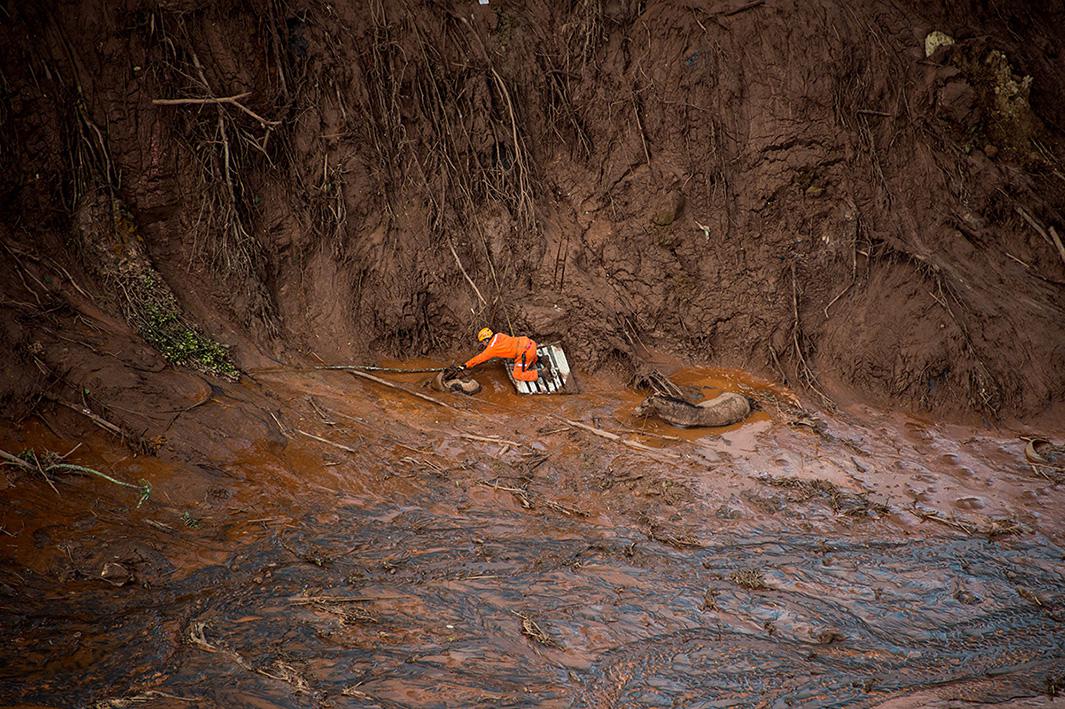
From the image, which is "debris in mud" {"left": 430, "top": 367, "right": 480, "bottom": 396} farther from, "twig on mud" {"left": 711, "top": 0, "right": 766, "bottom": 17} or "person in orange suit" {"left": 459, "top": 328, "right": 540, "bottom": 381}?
"twig on mud" {"left": 711, "top": 0, "right": 766, "bottom": 17}

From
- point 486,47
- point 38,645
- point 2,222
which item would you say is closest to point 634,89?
point 486,47

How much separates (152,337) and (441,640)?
3728 mm

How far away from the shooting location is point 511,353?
25.1 ft

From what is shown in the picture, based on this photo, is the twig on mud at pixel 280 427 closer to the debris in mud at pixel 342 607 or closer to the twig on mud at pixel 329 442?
the twig on mud at pixel 329 442

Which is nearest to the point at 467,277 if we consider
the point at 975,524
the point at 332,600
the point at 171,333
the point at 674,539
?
the point at 171,333

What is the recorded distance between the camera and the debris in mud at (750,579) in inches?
205

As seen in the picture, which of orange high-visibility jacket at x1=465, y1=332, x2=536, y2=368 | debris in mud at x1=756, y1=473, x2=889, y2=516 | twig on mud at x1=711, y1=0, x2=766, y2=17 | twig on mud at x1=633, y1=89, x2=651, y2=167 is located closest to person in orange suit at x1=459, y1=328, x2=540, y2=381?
orange high-visibility jacket at x1=465, y1=332, x2=536, y2=368

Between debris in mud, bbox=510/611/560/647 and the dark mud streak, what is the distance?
36 millimetres

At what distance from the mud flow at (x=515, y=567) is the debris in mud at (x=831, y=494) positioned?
0.02 m

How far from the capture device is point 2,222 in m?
6.26

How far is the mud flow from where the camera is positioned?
4051mm

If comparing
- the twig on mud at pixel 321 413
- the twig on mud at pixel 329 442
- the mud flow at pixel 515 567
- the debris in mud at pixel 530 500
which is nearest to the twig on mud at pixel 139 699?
the mud flow at pixel 515 567

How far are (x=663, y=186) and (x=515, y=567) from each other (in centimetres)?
511

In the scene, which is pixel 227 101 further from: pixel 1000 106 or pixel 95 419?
pixel 1000 106
